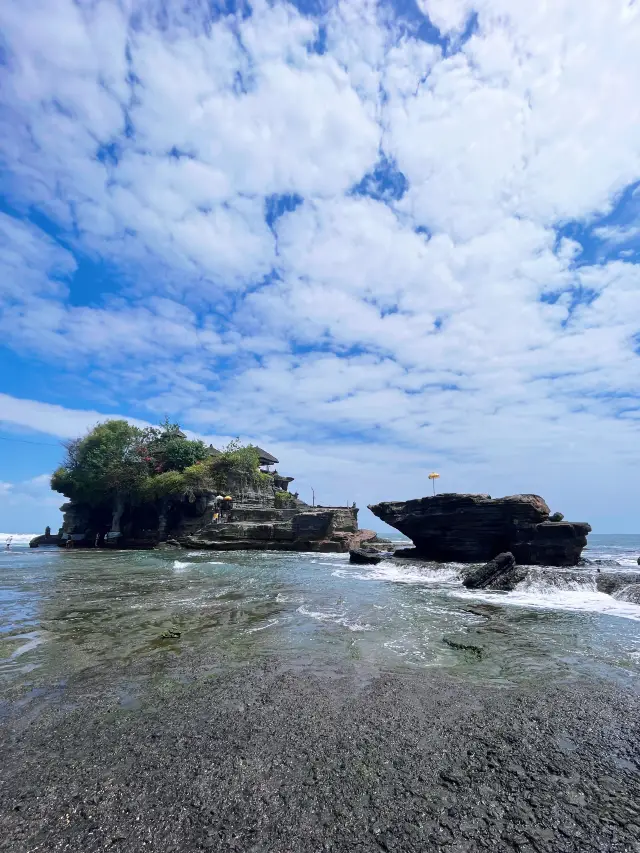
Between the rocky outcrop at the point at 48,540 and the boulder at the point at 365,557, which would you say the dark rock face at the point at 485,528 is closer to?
the boulder at the point at 365,557

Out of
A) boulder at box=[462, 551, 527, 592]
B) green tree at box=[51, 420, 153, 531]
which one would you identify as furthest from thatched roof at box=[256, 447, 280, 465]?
boulder at box=[462, 551, 527, 592]

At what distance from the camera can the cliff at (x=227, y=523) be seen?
44750 mm

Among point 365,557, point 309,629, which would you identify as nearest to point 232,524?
point 365,557

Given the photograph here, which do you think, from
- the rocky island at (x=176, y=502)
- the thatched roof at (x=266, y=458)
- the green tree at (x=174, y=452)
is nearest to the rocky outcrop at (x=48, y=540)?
the rocky island at (x=176, y=502)

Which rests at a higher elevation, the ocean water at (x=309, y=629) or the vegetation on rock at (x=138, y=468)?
the vegetation on rock at (x=138, y=468)

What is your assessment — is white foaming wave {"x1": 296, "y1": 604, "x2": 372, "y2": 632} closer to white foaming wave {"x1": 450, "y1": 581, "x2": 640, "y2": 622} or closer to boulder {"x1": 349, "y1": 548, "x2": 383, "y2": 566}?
white foaming wave {"x1": 450, "y1": 581, "x2": 640, "y2": 622}

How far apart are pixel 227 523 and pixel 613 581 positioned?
37.2m

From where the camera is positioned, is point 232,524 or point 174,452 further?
point 174,452

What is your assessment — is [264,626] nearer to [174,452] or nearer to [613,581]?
[613,581]

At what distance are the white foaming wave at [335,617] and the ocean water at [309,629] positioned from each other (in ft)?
0.17

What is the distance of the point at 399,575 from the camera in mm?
24469

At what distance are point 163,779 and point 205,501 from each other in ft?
159

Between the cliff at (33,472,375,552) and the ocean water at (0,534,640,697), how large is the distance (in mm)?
26714

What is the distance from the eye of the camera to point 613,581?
16.9 metres
